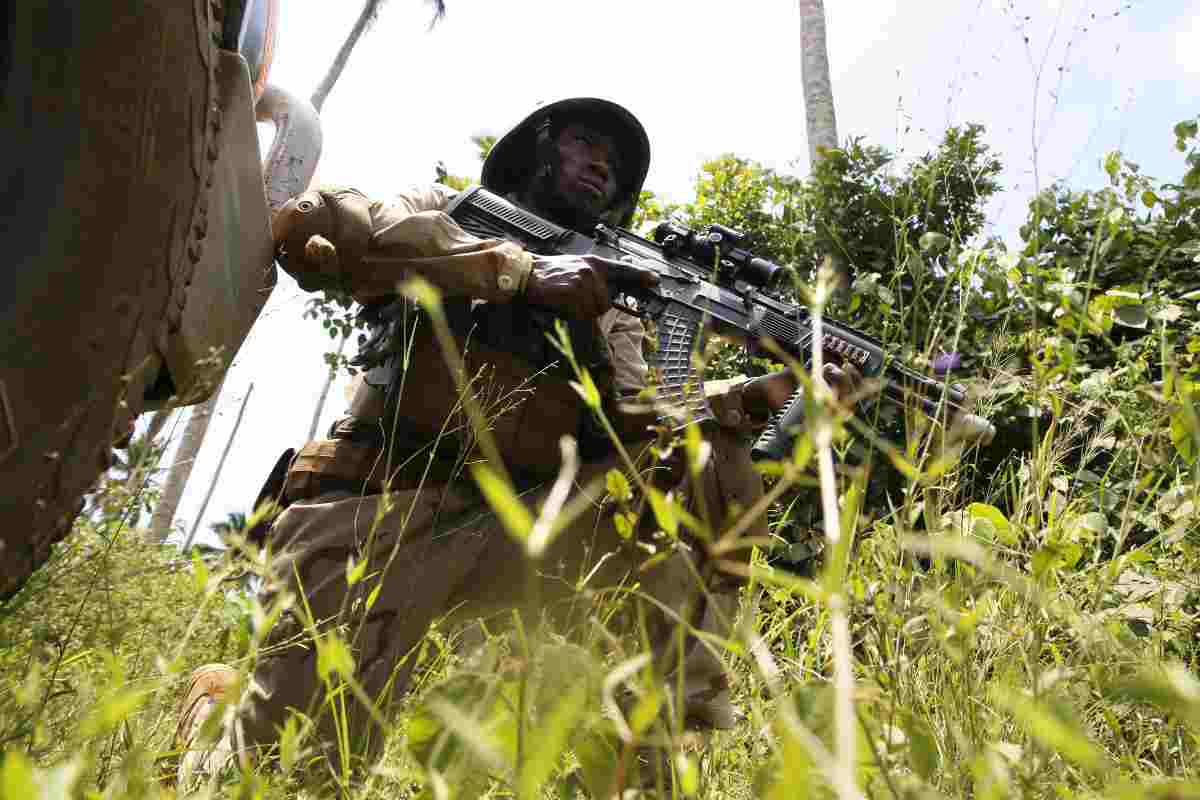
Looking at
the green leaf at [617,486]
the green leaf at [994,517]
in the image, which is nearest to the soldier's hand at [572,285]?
the green leaf at [994,517]

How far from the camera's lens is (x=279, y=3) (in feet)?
4.51

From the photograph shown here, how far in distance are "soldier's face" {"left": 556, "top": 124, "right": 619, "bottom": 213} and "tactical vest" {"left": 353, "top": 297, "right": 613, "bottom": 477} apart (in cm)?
67

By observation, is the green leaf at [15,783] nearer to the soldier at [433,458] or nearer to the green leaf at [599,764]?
the green leaf at [599,764]

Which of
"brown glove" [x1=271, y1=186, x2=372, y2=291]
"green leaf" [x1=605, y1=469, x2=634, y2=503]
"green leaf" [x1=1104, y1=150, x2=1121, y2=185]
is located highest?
"green leaf" [x1=1104, y1=150, x2=1121, y2=185]

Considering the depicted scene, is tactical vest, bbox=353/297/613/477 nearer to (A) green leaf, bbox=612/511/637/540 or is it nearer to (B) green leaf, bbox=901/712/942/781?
(A) green leaf, bbox=612/511/637/540

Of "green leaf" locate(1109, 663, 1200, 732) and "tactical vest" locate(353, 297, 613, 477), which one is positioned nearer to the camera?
"green leaf" locate(1109, 663, 1200, 732)

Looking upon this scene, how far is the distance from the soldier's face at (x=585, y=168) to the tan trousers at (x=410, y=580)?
3.11ft

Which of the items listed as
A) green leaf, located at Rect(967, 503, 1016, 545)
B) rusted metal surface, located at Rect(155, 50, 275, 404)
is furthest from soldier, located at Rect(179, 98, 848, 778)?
green leaf, located at Rect(967, 503, 1016, 545)

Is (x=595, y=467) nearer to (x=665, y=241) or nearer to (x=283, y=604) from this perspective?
(x=665, y=241)

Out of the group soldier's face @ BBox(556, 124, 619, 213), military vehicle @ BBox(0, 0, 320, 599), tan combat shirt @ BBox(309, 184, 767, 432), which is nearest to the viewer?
military vehicle @ BBox(0, 0, 320, 599)

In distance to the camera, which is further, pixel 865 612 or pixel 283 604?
pixel 865 612

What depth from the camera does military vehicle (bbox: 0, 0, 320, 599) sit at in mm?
898

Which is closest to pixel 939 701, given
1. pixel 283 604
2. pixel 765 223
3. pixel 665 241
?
pixel 283 604

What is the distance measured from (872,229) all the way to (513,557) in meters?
2.74
